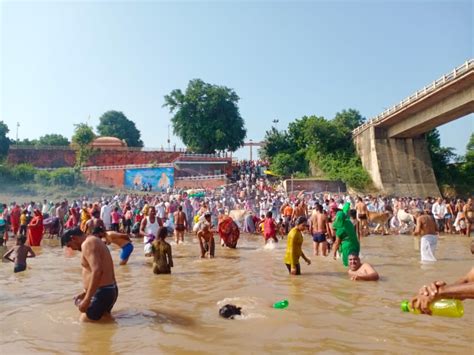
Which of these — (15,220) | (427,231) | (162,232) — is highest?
(15,220)

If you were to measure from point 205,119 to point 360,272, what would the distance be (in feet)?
150

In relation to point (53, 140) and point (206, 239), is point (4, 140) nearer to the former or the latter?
point (53, 140)

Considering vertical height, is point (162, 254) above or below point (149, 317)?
above

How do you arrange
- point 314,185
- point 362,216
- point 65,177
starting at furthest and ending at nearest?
1. point 65,177
2. point 314,185
3. point 362,216

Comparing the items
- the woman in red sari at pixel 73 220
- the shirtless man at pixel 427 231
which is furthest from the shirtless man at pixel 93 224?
the shirtless man at pixel 427 231

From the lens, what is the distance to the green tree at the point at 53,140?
225 ft

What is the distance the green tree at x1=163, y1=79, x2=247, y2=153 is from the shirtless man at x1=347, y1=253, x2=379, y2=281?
43.9 metres

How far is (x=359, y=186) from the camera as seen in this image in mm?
35000

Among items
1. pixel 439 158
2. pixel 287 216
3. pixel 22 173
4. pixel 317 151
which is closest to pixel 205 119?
pixel 317 151

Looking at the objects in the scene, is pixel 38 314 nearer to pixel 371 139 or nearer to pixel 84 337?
pixel 84 337

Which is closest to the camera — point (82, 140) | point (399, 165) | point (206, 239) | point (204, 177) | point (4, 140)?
point (206, 239)

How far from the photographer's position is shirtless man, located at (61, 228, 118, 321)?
16.7 feet

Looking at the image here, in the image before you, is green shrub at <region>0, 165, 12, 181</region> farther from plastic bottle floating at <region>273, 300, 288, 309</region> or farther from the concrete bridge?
plastic bottle floating at <region>273, 300, 288, 309</region>

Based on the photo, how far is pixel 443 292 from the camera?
3049mm
